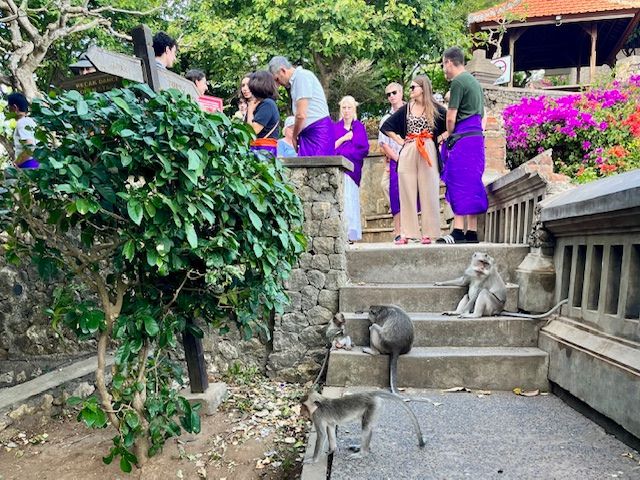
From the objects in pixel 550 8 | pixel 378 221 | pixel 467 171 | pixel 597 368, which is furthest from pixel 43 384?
pixel 550 8

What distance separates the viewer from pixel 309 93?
14.5 feet

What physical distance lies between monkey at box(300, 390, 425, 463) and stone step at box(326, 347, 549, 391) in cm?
90

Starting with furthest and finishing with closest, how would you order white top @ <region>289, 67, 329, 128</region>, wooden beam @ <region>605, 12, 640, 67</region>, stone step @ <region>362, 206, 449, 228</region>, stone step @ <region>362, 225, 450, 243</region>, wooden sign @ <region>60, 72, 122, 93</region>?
1. wooden beam @ <region>605, 12, 640, 67</region>
2. stone step @ <region>362, 206, 449, 228</region>
3. stone step @ <region>362, 225, 450, 243</region>
4. white top @ <region>289, 67, 329, 128</region>
5. wooden sign @ <region>60, 72, 122, 93</region>

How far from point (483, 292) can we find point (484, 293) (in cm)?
1

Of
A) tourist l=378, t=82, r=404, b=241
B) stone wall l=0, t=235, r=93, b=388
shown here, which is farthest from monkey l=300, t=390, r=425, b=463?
tourist l=378, t=82, r=404, b=241

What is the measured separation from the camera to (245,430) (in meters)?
3.16

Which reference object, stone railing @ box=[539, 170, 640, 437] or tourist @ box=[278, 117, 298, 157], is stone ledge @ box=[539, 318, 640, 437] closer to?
stone railing @ box=[539, 170, 640, 437]

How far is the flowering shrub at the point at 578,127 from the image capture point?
625 cm

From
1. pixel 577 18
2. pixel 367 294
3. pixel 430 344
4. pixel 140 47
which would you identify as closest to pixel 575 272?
pixel 430 344

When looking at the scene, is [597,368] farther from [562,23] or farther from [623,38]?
[623,38]

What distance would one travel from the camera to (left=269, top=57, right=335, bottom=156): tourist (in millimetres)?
4422

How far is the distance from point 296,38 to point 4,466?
10.5 m

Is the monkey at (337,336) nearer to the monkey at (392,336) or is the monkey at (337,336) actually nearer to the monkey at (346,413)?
the monkey at (392,336)

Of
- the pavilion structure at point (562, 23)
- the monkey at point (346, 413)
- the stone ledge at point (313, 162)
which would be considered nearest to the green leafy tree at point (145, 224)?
the monkey at point (346, 413)
